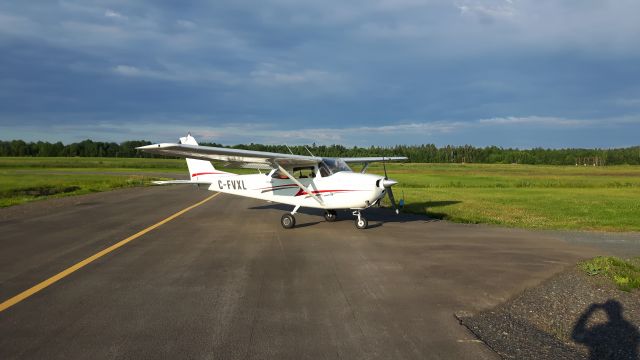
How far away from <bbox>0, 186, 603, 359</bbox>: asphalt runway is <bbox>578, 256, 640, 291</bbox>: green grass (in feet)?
2.13

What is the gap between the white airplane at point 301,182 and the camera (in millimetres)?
13664

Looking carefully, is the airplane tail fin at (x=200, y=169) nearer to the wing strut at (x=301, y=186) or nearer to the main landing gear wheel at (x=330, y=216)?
the wing strut at (x=301, y=186)

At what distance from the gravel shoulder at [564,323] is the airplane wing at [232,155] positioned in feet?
28.1

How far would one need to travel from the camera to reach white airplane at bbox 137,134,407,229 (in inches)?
538

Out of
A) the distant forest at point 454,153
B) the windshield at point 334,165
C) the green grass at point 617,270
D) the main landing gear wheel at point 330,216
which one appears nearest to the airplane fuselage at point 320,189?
the windshield at point 334,165

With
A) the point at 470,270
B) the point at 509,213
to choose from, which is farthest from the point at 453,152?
the point at 470,270

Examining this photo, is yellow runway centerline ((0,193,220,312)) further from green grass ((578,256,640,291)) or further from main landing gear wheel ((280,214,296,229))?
green grass ((578,256,640,291))

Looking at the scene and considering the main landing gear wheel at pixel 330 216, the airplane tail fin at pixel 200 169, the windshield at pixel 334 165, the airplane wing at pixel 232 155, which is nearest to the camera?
the airplane wing at pixel 232 155

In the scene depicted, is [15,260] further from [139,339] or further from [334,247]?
[334,247]

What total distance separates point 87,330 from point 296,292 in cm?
284

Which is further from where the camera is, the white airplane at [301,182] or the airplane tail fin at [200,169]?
the airplane tail fin at [200,169]

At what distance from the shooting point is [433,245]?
36.6 feet

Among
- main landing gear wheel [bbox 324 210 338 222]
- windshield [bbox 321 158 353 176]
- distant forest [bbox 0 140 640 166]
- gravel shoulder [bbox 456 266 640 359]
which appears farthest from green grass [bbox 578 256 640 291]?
distant forest [bbox 0 140 640 166]

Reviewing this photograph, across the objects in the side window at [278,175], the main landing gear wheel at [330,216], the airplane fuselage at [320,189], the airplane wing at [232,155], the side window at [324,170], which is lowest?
the main landing gear wheel at [330,216]
